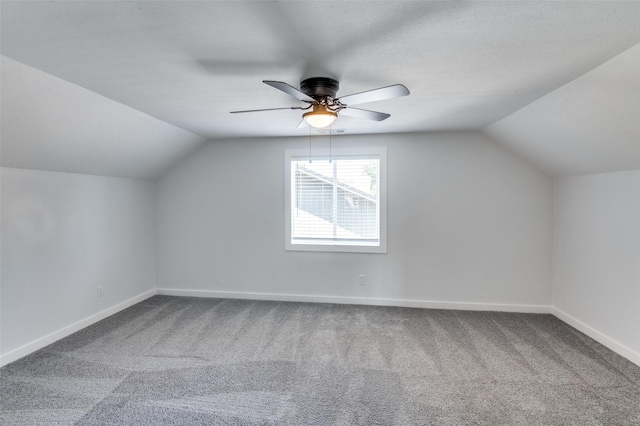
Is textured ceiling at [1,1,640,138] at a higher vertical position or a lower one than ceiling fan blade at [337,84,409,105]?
higher

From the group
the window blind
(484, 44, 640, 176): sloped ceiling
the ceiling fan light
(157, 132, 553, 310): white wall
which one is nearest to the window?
the window blind

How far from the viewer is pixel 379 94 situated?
6.83 ft

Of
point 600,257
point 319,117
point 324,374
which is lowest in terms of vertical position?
point 324,374

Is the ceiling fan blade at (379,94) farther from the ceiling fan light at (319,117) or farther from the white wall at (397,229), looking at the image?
the white wall at (397,229)

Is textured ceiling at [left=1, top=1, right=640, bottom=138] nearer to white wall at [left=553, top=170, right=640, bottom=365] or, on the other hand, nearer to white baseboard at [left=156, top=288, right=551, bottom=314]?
white wall at [left=553, top=170, right=640, bottom=365]

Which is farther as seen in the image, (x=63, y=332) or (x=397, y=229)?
(x=397, y=229)

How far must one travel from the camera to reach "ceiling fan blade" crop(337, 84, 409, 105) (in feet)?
6.50

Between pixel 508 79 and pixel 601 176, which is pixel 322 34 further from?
pixel 601 176

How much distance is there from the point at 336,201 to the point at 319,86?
2.37 m

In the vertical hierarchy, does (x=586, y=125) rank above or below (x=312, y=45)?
below

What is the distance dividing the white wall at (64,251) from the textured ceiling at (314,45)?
138 cm

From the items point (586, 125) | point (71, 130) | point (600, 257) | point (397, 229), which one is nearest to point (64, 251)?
point (71, 130)

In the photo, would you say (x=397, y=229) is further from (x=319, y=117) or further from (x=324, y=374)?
(x=319, y=117)

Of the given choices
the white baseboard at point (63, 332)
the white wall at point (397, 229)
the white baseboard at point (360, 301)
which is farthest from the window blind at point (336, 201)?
the white baseboard at point (63, 332)
